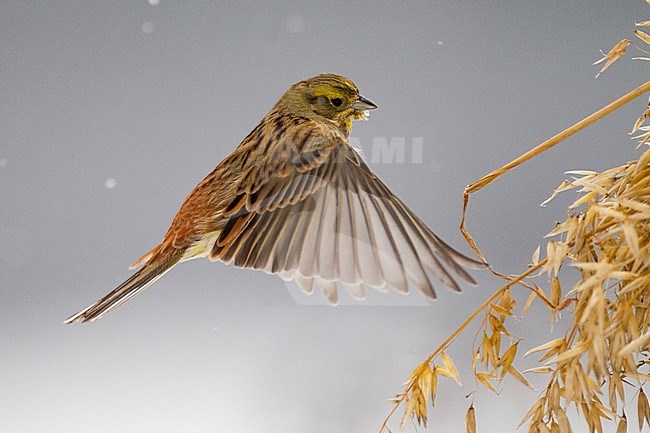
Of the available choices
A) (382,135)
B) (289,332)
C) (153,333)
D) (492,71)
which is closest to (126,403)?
(153,333)

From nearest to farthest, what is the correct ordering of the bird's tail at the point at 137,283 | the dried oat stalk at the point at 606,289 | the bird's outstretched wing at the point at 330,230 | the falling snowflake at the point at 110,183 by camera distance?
the dried oat stalk at the point at 606,289, the bird's outstretched wing at the point at 330,230, the bird's tail at the point at 137,283, the falling snowflake at the point at 110,183

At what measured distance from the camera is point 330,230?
0.55m

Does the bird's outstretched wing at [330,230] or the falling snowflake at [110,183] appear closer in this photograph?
the bird's outstretched wing at [330,230]

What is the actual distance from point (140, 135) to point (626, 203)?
572mm

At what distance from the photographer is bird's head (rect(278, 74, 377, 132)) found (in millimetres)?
638

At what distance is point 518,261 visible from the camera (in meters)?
0.75

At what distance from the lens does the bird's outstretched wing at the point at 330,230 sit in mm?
520

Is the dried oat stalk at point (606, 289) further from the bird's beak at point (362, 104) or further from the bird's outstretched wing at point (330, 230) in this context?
the bird's beak at point (362, 104)

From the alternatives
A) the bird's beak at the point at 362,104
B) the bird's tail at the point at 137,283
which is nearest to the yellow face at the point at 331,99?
the bird's beak at the point at 362,104

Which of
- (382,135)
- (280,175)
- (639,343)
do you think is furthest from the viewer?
(382,135)

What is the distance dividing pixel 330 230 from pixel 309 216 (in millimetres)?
23

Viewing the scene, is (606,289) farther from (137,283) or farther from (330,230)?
(137,283)

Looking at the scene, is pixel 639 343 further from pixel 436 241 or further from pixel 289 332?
pixel 289 332

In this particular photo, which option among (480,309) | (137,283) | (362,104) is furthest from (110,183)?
(480,309)
